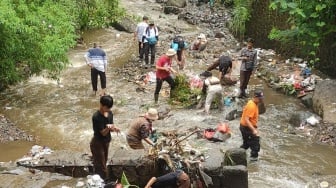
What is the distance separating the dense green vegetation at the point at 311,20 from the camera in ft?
45.8

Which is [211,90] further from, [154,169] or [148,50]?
[148,50]

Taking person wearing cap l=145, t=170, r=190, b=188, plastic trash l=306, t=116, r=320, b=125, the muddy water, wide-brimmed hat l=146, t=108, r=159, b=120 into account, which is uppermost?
wide-brimmed hat l=146, t=108, r=159, b=120

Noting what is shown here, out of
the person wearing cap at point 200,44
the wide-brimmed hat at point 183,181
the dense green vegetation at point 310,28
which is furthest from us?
the person wearing cap at point 200,44

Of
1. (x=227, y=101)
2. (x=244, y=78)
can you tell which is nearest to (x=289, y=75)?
(x=244, y=78)

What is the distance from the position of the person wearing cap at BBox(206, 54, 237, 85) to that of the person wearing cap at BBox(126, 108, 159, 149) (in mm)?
5720

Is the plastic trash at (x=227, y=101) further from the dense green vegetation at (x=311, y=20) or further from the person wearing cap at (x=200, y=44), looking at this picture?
the person wearing cap at (x=200, y=44)

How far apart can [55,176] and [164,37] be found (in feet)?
40.2

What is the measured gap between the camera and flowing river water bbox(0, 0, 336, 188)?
31.9 feet

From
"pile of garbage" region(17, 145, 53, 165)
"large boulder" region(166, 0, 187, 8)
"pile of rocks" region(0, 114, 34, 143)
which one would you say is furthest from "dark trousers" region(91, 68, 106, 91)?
"large boulder" region(166, 0, 187, 8)

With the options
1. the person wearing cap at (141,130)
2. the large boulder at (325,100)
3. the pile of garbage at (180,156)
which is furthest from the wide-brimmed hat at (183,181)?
the large boulder at (325,100)

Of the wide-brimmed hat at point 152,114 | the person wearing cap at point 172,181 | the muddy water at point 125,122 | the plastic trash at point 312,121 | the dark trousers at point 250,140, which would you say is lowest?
the muddy water at point 125,122

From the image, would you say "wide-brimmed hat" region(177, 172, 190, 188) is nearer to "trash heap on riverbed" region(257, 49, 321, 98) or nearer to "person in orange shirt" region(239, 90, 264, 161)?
Result: "person in orange shirt" region(239, 90, 264, 161)

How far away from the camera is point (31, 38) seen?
12.6 metres

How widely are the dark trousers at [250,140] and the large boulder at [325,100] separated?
2.96m
